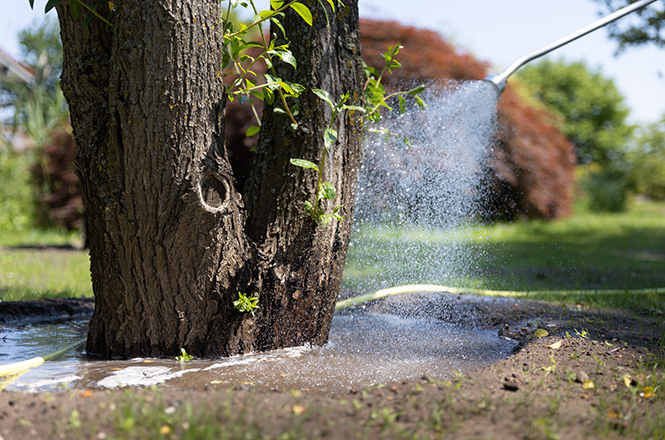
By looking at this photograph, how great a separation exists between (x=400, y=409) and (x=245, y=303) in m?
0.91

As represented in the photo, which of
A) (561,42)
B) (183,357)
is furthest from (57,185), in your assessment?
(561,42)

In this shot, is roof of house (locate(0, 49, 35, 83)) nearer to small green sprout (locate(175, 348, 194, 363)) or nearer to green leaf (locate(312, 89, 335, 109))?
small green sprout (locate(175, 348, 194, 363))

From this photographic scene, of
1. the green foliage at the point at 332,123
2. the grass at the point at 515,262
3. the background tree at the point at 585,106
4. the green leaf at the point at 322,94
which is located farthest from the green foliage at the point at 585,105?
the green leaf at the point at 322,94

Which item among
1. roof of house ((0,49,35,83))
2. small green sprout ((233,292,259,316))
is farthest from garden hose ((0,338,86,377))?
roof of house ((0,49,35,83))

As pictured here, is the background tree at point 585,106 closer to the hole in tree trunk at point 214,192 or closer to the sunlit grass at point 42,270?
the sunlit grass at point 42,270

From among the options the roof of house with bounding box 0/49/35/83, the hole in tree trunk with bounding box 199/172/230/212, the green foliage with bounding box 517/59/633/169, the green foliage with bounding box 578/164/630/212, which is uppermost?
the green foliage with bounding box 517/59/633/169

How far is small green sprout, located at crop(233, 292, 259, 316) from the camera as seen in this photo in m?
2.13

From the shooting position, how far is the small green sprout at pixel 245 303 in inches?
83.7

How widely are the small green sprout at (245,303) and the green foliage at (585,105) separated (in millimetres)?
25401

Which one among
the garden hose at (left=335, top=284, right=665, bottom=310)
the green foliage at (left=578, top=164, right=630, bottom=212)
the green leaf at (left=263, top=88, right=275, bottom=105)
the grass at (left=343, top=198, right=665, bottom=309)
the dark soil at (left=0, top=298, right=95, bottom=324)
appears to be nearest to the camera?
the green leaf at (left=263, top=88, right=275, bottom=105)

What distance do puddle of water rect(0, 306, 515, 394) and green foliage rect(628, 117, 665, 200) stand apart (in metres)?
15.6

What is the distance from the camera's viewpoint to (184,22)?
74.4 inches

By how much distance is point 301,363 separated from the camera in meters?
2.12

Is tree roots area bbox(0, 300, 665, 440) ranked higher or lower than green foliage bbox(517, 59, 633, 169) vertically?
lower
